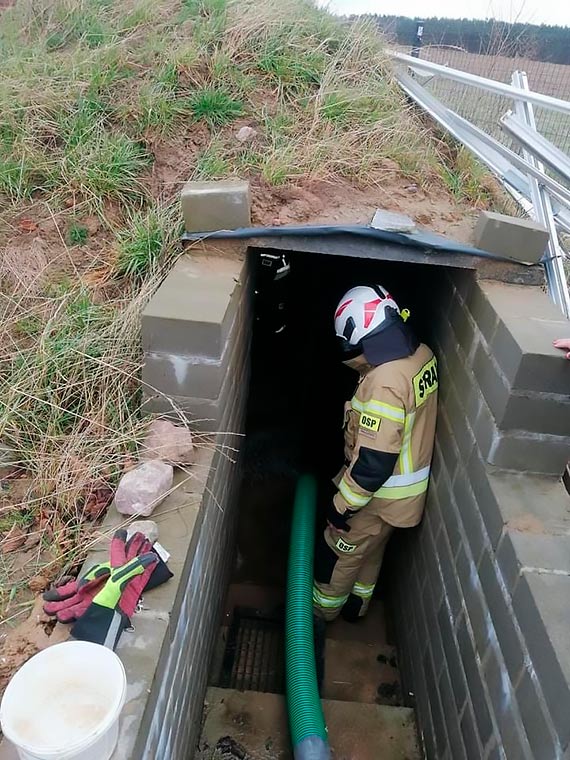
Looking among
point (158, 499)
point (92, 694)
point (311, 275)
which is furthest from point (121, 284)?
point (311, 275)

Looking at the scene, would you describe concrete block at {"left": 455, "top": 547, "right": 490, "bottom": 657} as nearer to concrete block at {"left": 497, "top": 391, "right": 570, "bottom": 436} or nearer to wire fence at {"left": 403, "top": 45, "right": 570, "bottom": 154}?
concrete block at {"left": 497, "top": 391, "right": 570, "bottom": 436}

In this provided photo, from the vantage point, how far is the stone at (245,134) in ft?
13.8

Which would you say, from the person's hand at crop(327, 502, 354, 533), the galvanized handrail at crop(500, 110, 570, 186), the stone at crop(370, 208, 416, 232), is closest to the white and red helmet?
the stone at crop(370, 208, 416, 232)

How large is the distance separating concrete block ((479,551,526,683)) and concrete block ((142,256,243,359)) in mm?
1486

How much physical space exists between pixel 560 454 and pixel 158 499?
1.75m

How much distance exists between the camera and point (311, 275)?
578cm

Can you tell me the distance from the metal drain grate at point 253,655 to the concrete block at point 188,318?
2.45m

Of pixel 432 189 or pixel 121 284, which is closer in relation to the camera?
pixel 121 284

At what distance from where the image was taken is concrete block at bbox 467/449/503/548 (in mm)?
2559

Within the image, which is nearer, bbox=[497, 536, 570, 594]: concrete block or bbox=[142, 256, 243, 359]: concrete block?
bbox=[497, 536, 570, 594]: concrete block

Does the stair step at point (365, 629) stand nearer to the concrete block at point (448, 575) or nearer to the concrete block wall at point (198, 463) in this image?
the concrete block wall at point (198, 463)

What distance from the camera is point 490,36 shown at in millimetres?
7570

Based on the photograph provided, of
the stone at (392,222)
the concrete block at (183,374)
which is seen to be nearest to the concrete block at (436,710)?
the concrete block at (183,374)

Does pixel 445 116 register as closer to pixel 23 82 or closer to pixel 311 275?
pixel 311 275
